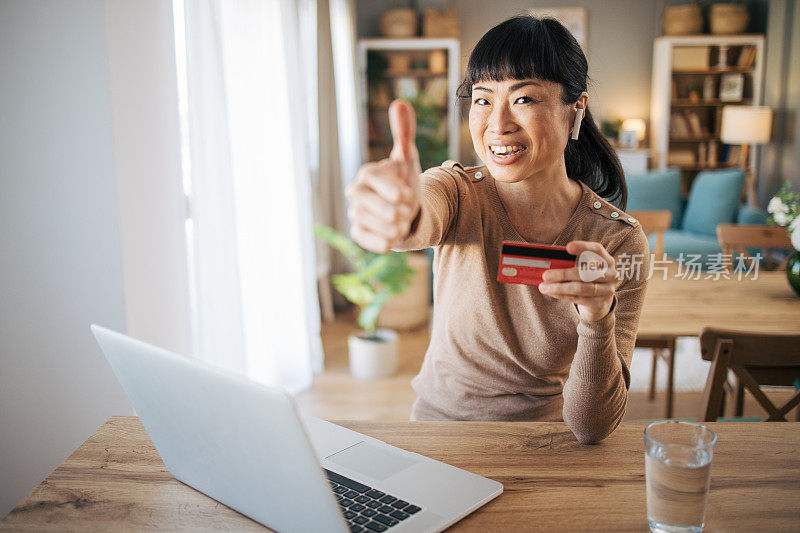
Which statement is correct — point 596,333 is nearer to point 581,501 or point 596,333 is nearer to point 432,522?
point 581,501

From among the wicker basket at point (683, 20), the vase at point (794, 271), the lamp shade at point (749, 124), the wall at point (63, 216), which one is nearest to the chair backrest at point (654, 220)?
the vase at point (794, 271)

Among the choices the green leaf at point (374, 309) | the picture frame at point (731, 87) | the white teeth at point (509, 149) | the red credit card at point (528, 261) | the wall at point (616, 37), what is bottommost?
the green leaf at point (374, 309)

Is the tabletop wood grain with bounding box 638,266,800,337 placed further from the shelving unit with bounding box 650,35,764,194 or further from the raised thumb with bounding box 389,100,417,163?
the shelving unit with bounding box 650,35,764,194

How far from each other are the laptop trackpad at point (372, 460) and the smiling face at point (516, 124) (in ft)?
1.39

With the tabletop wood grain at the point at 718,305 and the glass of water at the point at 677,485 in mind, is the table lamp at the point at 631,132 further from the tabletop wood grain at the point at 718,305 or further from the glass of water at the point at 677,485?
the glass of water at the point at 677,485

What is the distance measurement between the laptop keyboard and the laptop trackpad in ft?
0.11

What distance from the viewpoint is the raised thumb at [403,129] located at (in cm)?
69

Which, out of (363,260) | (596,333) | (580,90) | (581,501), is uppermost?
(580,90)

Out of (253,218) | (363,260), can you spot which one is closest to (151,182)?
(253,218)

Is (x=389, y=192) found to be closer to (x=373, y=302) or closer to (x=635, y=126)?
(x=373, y=302)

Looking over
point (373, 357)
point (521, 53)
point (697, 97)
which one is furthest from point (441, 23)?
point (521, 53)

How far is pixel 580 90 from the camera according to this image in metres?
1.06

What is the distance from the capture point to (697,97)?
18.3 ft

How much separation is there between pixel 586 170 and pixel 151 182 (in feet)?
3.36
